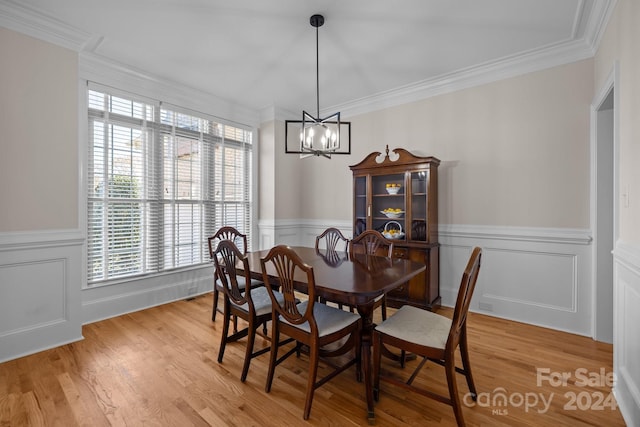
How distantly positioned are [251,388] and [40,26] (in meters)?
3.33

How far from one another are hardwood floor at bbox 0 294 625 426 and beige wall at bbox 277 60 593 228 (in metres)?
1.28

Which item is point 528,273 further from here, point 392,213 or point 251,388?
point 251,388

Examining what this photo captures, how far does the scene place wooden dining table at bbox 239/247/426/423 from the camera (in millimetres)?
1728

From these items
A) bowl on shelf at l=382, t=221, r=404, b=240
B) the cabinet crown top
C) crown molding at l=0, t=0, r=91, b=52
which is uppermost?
crown molding at l=0, t=0, r=91, b=52

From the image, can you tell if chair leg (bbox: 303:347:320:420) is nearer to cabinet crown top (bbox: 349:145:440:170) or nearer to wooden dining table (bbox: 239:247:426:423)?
wooden dining table (bbox: 239:247:426:423)

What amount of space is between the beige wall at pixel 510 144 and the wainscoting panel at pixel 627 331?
1136 millimetres

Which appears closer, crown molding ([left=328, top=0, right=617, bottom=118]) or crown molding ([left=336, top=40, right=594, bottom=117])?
crown molding ([left=328, top=0, right=617, bottom=118])

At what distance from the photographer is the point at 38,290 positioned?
255cm

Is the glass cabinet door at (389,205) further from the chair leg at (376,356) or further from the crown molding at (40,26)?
the crown molding at (40,26)

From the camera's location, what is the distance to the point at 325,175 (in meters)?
4.79

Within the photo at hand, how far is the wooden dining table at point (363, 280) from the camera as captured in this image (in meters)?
1.73

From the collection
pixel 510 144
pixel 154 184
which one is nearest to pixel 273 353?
pixel 154 184

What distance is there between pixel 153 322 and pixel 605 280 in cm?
435

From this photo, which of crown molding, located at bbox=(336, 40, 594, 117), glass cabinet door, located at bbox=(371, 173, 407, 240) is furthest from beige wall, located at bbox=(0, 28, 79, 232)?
crown molding, located at bbox=(336, 40, 594, 117)
